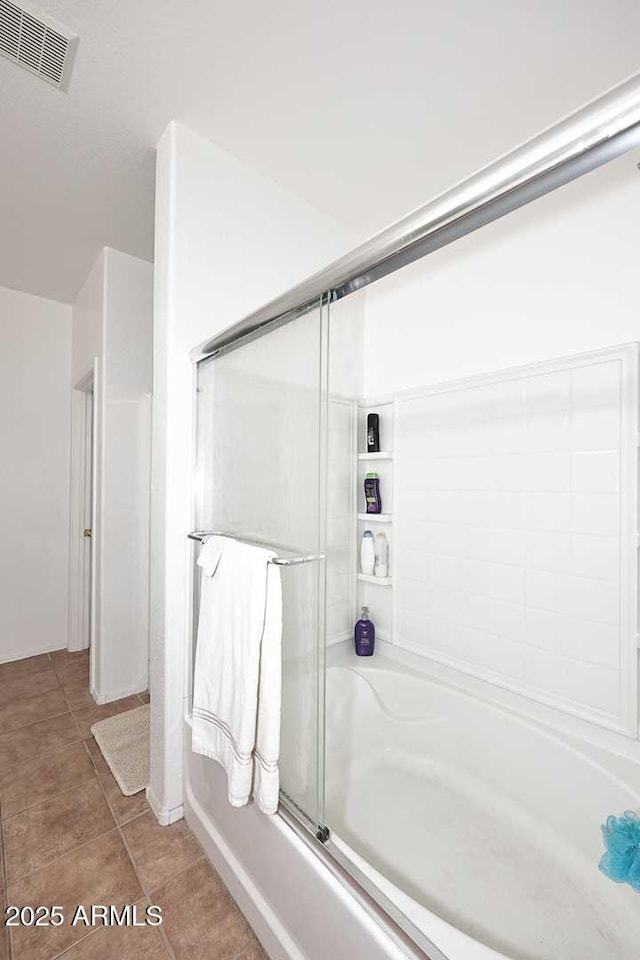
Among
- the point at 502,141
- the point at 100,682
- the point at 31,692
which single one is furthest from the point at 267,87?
the point at 31,692

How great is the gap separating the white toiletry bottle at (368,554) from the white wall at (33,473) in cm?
222

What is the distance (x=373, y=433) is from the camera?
6.51ft

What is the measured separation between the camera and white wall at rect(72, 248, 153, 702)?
230 centimetres

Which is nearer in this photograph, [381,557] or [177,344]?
[177,344]

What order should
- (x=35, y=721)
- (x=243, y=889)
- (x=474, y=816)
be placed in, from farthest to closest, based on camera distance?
(x=35, y=721), (x=474, y=816), (x=243, y=889)

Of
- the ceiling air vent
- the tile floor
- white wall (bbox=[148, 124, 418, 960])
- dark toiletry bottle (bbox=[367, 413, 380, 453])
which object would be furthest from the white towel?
the ceiling air vent

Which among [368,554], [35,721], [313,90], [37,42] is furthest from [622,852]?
[37,42]

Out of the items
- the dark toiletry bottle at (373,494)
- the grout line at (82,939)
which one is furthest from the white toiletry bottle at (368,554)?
the grout line at (82,939)

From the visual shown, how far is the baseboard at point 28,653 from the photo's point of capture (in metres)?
2.73

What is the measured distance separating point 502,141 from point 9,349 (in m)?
3.00

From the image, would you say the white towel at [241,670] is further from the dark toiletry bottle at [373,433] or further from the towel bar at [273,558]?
the dark toiletry bottle at [373,433]

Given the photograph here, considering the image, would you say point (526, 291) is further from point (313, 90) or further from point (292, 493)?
point (292, 493)

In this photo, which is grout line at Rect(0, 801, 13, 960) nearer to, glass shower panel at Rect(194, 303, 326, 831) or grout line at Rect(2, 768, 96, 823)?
grout line at Rect(2, 768, 96, 823)

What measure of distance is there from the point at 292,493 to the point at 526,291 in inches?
45.4
